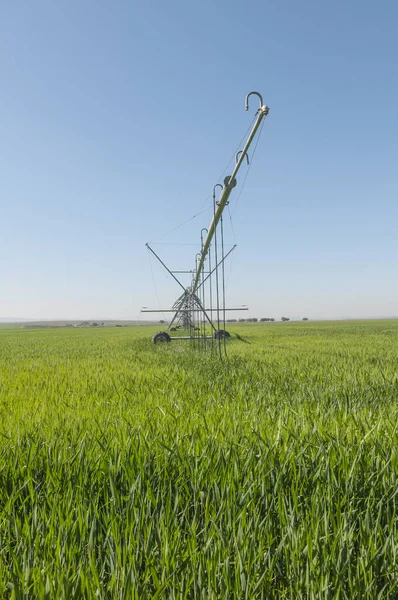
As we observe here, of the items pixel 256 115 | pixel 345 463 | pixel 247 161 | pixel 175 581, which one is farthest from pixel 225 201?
pixel 175 581

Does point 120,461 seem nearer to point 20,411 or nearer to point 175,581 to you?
point 175,581

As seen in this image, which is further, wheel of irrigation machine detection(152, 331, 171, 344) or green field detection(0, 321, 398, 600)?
wheel of irrigation machine detection(152, 331, 171, 344)

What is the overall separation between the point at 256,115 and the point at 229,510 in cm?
794

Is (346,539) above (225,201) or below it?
below

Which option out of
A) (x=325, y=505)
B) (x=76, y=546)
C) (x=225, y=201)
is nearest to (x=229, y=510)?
(x=325, y=505)

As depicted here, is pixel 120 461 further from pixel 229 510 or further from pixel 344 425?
pixel 344 425

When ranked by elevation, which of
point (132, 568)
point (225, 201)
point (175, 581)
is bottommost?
point (175, 581)

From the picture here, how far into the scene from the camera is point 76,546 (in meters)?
1.46

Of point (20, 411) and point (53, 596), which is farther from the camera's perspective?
point (20, 411)

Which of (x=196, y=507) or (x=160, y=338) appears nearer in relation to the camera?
(x=196, y=507)

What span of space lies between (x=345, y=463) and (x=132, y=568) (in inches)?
49.9

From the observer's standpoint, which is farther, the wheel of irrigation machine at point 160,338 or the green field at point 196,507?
the wheel of irrigation machine at point 160,338

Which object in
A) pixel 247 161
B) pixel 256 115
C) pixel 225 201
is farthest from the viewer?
pixel 225 201

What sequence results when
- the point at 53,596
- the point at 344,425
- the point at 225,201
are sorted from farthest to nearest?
the point at 225,201
the point at 344,425
the point at 53,596
